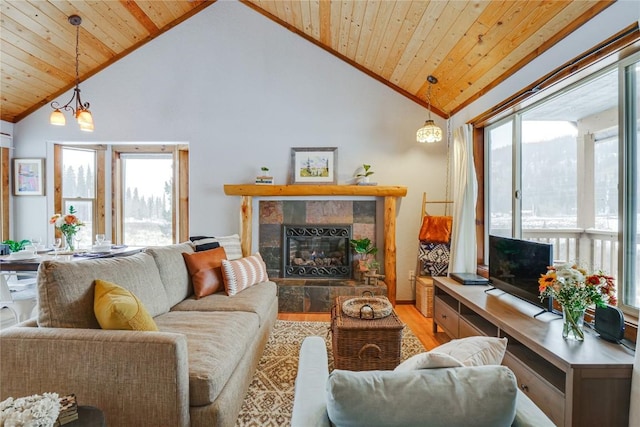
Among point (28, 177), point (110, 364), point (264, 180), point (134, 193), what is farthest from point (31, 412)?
point (134, 193)

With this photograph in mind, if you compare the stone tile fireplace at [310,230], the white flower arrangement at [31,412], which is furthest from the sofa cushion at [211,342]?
the stone tile fireplace at [310,230]

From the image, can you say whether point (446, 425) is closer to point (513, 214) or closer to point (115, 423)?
point (115, 423)

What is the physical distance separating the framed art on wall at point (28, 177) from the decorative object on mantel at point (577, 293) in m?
5.72

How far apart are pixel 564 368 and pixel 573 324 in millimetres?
331

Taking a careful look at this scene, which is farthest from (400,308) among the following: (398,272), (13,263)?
(13,263)

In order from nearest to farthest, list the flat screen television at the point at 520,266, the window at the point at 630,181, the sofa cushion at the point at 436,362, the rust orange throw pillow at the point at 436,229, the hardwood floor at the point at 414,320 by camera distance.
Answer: the sofa cushion at the point at 436,362
the window at the point at 630,181
the flat screen television at the point at 520,266
the hardwood floor at the point at 414,320
the rust orange throw pillow at the point at 436,229

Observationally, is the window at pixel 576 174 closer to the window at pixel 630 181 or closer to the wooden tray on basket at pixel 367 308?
the window at pixel 630 181

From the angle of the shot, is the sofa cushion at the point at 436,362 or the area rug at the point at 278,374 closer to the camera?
the sofa cushion at the point at 436,362

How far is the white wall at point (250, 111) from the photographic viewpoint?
13.4 ft

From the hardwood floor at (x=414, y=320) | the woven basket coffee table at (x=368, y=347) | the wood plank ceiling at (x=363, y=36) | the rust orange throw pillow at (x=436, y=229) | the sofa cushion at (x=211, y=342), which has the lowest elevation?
the hardwood floor at (x=414, y=320)

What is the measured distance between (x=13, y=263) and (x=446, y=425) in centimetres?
339

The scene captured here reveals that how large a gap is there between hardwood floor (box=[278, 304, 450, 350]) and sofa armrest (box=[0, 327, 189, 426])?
2102 millimetres

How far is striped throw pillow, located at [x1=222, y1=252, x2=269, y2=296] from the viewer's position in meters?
2.73

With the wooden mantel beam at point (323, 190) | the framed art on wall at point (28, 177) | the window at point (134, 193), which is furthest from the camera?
the window at point (134, 193)
